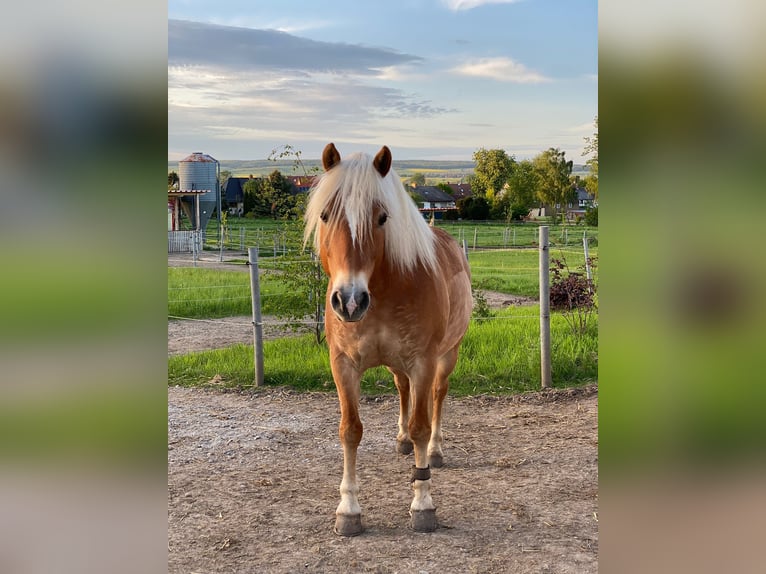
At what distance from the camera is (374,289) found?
129 inches

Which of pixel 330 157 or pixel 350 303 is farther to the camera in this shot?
pixel 330 157

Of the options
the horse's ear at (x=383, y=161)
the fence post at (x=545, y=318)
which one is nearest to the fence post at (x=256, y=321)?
the fence post at (x=545, y=318)

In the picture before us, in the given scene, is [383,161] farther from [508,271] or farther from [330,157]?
[508,271]

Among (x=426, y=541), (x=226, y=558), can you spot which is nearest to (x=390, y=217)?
(x=426, y=541)

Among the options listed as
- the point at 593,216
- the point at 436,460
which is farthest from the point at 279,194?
the point at 593,216

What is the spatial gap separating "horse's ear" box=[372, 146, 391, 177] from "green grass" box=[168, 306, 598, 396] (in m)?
3.60

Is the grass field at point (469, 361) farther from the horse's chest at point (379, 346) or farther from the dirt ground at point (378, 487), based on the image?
the horse's chest at point (379, 346)

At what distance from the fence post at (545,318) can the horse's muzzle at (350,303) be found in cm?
398

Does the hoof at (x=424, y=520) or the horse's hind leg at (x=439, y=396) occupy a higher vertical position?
the horse's hind leg at (x=439, y=396)

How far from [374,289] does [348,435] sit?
2.90 feet

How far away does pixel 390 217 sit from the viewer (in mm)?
3104

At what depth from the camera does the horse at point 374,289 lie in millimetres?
2871
